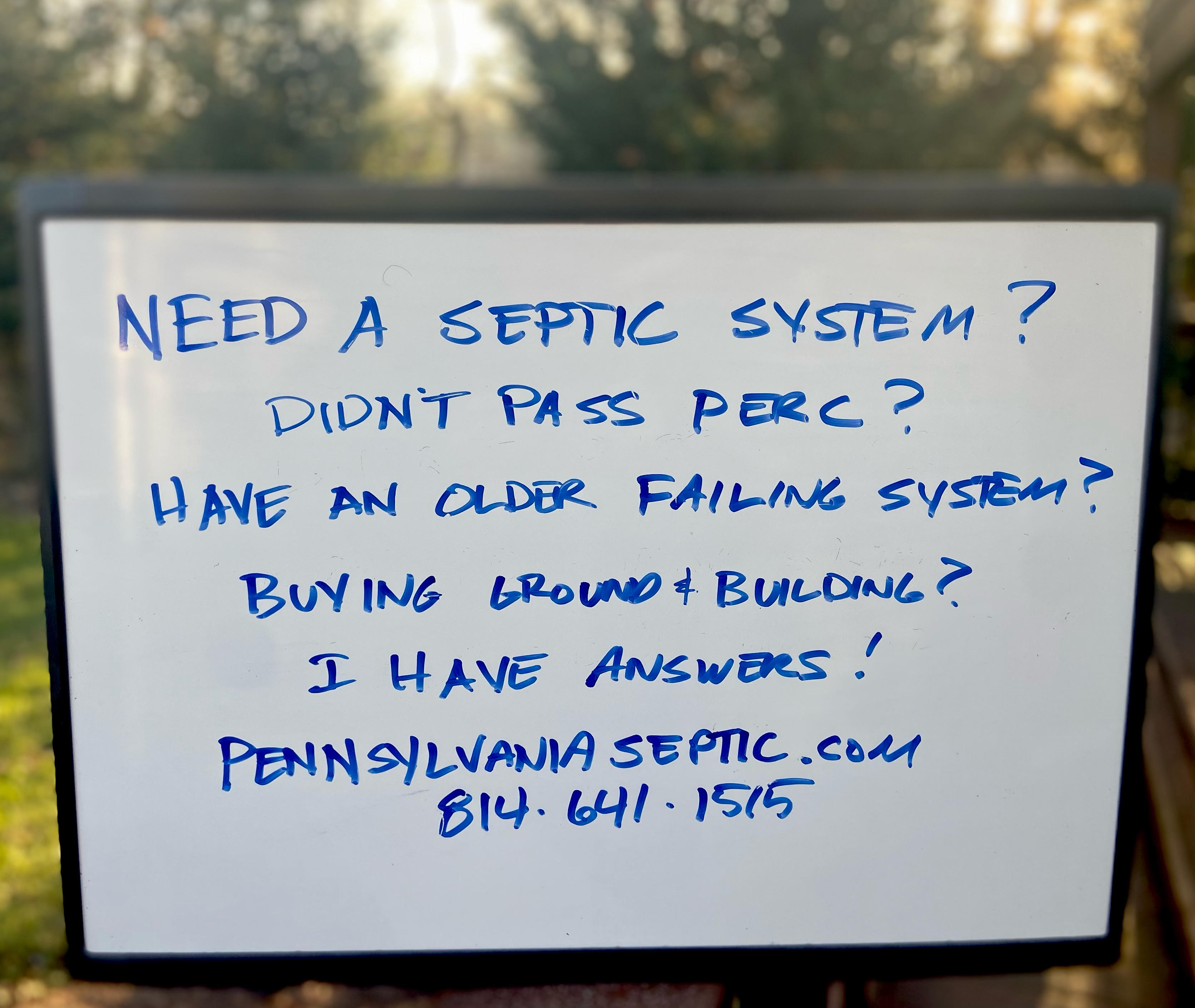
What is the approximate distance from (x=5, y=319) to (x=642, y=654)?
10696 mm

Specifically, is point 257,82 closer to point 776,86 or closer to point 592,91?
point 592,91

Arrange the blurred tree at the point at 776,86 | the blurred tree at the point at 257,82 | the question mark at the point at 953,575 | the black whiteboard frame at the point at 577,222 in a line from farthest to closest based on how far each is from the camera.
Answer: the blurred tree at the point at 257,82
the blurred tree at the point at 776,86
the question mark at the point at 953,575
the black whiteboard frame at the point at 577,222

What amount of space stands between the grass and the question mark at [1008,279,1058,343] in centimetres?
177

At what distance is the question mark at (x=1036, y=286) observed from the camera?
3.82 feet

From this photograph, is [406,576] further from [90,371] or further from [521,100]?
[521,100]

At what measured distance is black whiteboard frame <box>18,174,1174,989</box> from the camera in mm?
1111

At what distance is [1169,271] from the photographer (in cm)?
116

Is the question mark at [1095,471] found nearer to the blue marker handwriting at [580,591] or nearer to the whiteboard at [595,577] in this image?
the whiteboard at [595,577]

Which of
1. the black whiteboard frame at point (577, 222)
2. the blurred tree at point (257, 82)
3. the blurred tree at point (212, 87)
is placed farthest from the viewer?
the blurred tree at point (257, 82)

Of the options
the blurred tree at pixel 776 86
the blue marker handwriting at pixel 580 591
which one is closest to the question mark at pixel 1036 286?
the blue marker handwriting at pixel 580 591

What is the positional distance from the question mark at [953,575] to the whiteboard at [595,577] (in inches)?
0.5

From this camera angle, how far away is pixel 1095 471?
1.20 metres

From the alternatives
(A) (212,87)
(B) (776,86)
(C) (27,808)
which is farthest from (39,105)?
(C) (27,808)

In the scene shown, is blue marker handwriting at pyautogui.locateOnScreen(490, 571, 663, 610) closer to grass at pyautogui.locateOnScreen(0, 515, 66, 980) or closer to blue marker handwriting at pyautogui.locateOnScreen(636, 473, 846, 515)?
blue marker handwriting at pyautogui.locateOnScreen(636, 473, 846, 515)
